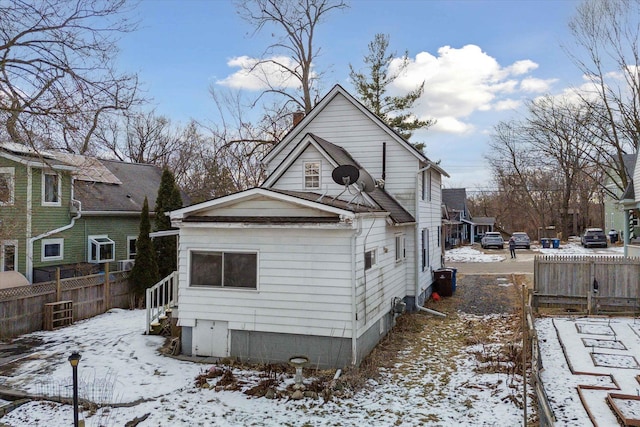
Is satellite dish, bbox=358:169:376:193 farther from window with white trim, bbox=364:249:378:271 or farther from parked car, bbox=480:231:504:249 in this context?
parked car, bbox=480:231:504:249

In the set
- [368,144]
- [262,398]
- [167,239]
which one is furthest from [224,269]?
[167,239]

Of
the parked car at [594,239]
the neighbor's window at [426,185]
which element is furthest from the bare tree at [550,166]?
the neighbor's window at [426,185]

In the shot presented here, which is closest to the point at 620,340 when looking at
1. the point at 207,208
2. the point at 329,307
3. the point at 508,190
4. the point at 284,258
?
the point at 329,307

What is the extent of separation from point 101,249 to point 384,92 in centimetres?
2130

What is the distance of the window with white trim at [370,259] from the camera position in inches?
402

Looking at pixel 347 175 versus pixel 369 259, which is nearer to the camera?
pixel 369 259

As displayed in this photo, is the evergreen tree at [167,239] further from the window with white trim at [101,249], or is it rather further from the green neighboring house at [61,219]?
the window with white trim at [101,249]

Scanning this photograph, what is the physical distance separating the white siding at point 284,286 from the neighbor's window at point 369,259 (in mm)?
1051

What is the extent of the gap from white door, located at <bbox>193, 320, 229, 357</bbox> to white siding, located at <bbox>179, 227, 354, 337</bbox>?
0.61 feet

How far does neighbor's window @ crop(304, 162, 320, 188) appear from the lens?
12.8 m

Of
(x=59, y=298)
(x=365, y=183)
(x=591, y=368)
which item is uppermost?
(x=365, y=183)

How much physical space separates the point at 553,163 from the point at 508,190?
14.2 meters

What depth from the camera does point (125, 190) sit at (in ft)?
76.1

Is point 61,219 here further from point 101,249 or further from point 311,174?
point 311,174
